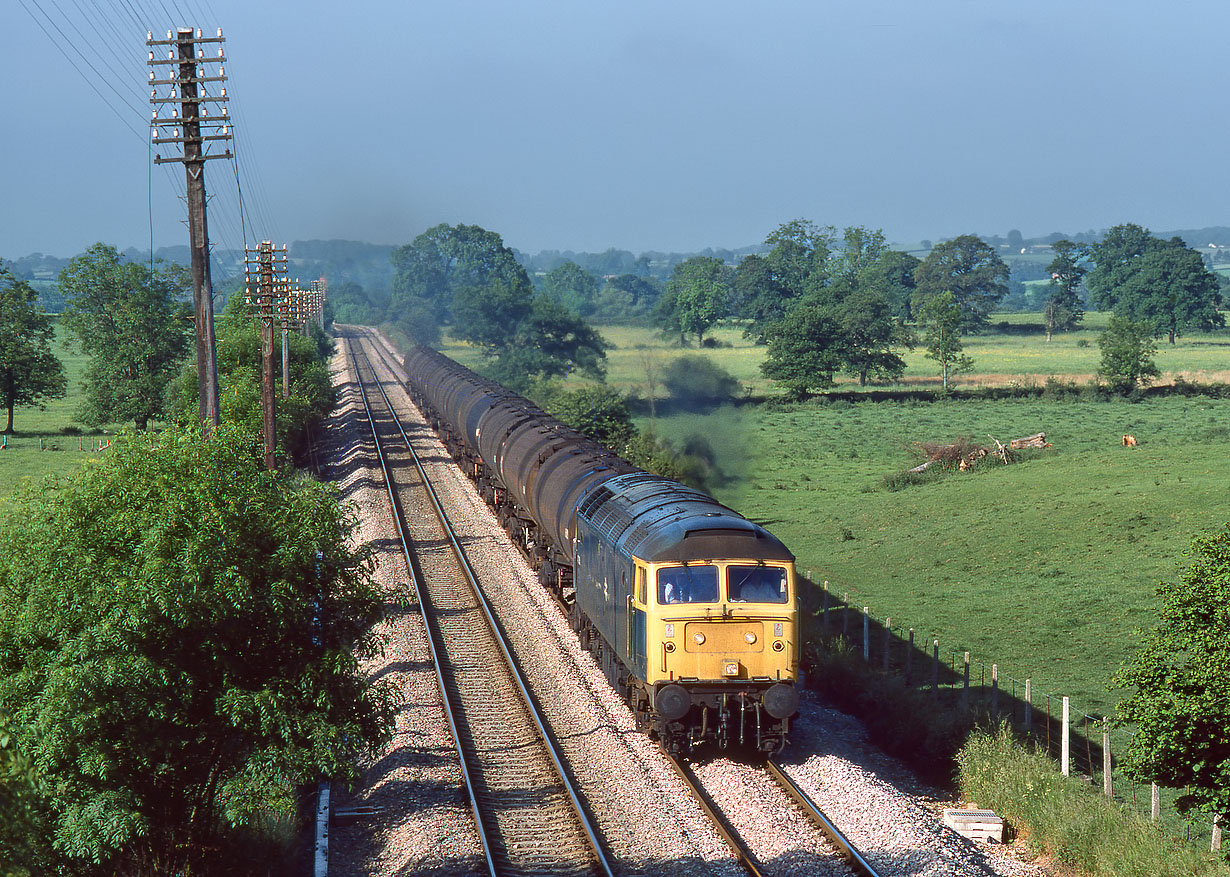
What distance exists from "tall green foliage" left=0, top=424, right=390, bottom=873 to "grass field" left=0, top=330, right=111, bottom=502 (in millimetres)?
28442

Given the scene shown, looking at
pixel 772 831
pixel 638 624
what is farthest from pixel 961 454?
pixel 772 831

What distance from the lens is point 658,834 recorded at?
14.5 meters

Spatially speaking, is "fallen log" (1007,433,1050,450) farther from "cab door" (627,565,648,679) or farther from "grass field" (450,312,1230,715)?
"cab door" (627,565,648,679)

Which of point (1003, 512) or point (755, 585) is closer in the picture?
point (755, 585)

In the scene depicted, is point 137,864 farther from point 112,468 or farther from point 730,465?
point 730,465

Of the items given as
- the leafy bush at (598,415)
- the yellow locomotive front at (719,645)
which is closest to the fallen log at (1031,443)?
the leafy bush at (598,415)

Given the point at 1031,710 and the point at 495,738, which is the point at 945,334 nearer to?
the point at 1031,710

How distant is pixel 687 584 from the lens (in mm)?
16953

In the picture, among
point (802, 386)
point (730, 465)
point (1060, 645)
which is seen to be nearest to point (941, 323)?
point (802, 386)

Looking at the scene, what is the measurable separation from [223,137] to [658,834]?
52.9 ft

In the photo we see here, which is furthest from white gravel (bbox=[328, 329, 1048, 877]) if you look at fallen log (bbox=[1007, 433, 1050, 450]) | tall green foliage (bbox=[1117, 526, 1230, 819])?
fallen log (bbox=[1007, 433, 1050, 450])

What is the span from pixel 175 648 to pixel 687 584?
7.01m

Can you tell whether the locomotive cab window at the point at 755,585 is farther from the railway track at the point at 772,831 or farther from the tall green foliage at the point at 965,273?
the tall green foliage at the point at 965,273

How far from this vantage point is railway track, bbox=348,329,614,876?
14.3 metres
